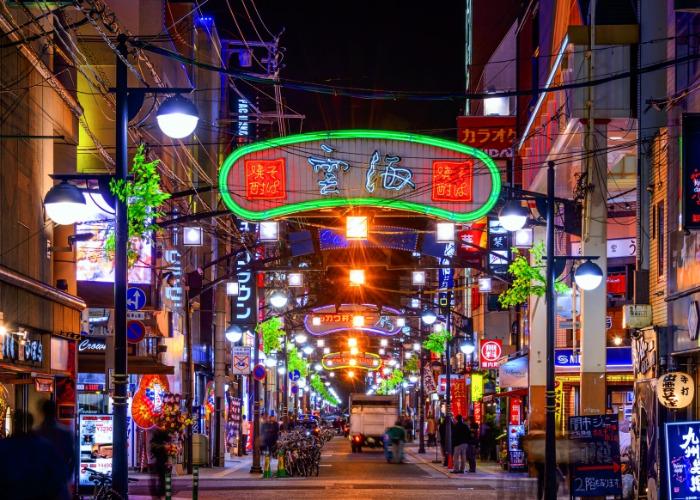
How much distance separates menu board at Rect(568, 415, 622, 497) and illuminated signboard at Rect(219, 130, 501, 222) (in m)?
6.21

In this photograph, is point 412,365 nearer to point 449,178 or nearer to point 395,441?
point 395,441

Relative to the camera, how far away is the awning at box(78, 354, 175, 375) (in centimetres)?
3356

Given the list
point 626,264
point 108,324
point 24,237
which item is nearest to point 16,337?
point 24,237

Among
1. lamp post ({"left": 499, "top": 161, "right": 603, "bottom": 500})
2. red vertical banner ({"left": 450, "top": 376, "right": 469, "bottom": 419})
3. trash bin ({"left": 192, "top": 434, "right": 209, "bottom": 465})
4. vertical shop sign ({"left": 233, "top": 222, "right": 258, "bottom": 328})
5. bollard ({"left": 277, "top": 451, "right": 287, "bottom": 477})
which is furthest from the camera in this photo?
red vertical banner ({"left": 450, "top": 376, "right": 469, "bottom": 419})

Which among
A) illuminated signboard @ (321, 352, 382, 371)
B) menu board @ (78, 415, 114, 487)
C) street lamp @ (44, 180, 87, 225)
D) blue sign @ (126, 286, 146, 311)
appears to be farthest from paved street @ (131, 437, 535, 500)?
illuminated signboard @ (321, 352, 382, 371)

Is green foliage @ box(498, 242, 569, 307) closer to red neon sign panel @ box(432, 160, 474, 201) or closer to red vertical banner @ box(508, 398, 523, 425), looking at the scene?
red neon sign panel @ box(432, 160, 474, 201)

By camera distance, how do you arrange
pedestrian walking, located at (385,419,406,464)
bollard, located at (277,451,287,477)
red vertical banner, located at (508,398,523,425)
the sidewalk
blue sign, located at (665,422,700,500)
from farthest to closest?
pedestrian walking, located at (385,419,406,464)
red vertical banner, located at (508,398,523,425)
bollard, located at (277,451,287,477)
the sidewalk
blue sign, located at (665,422,700,500)

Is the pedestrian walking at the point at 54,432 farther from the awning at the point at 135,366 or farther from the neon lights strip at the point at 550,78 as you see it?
the awning at the point at 135,366

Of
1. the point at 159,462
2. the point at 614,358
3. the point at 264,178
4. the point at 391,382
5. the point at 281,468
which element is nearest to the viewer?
the point at 159,462

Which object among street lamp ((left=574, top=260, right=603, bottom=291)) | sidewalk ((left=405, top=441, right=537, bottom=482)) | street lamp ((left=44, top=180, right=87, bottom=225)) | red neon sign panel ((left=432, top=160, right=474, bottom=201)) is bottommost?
sidewalk ((left=405, top=441, right=537, bottom=482))

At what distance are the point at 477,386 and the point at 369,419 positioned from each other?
10.7 m

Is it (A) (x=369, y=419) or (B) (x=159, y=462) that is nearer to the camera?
(B) (x=159, y=462)

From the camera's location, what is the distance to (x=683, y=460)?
17859 mm

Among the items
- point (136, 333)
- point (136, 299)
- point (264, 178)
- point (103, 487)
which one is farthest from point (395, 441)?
point (103, 487)
